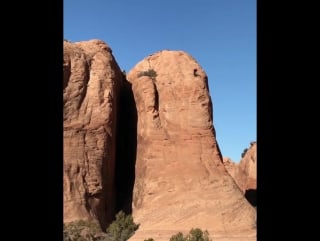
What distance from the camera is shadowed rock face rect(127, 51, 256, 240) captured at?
27.8m

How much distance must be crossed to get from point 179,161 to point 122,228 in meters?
5.85

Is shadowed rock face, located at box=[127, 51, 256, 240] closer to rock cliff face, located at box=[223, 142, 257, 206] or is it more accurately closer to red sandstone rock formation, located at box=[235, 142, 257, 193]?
rock cliff face, located at box=[223, 142, 257, 206]

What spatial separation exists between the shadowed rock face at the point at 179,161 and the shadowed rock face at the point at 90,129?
2.12 m

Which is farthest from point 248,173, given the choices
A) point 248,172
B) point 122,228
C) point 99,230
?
point 99,230

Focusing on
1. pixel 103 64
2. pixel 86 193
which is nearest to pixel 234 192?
pixel 86 193

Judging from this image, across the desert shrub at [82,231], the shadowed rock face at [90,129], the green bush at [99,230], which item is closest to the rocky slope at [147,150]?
the shadowed rock face at [90,129]

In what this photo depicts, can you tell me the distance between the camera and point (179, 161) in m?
31.3

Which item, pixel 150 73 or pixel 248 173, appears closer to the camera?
pixel 150 73

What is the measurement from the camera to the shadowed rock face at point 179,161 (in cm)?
2784

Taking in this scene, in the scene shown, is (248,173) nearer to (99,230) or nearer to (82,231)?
(99,230)

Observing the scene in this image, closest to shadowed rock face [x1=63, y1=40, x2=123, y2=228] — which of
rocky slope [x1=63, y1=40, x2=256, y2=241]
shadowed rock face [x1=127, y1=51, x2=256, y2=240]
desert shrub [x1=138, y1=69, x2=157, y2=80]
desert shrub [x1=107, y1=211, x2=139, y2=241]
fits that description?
rocky slope [x1=63, y1=40, x2=256, y2=241]

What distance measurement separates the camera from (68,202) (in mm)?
27578
